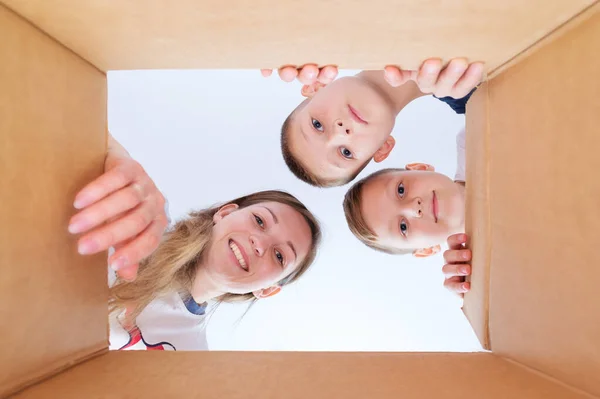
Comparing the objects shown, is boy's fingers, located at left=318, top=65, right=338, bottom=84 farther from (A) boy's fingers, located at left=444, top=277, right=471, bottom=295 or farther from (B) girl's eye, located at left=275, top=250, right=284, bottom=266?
(B) girl's eye, located at left=275, top=250, right=284, bottom=266

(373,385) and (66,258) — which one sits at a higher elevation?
(66,258)

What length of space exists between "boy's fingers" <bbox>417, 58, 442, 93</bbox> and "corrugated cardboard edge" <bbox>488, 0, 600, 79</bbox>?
0.08 metres

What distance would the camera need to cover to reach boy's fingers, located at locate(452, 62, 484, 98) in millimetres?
655

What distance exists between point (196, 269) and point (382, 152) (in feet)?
1.86

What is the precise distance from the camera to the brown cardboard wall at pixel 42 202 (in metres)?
0.50

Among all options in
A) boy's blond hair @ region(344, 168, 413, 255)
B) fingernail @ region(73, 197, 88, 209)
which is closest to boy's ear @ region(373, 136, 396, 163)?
boy's blond hair @ region(344, 168, 413, 255)

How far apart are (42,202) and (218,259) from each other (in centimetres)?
60

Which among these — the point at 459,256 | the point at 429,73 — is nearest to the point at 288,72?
the point at 429,73

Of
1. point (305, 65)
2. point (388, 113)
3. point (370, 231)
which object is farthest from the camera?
point (370, 231)

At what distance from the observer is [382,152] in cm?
135

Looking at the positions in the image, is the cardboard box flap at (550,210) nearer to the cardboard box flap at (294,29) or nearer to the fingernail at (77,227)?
the cardboard box flap at (294,29)

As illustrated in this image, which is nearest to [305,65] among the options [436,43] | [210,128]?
[436,43]

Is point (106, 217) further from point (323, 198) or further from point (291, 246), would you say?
point (323, 198)

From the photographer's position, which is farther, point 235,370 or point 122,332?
point 122,332
